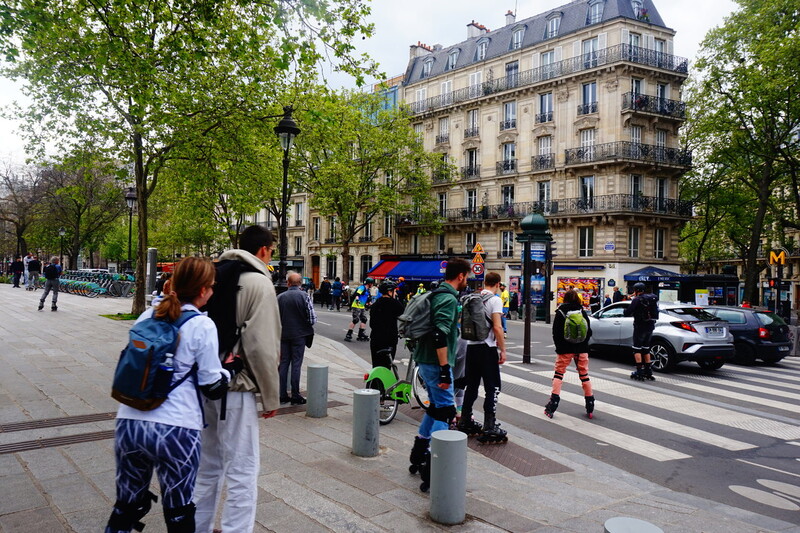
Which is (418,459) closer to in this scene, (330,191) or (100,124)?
(100,124)

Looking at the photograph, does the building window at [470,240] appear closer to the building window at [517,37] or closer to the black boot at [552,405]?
the building window at [517,37]

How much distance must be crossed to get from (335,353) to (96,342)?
5128 millimetres

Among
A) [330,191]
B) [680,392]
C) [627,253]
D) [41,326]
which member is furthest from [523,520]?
[330,191]

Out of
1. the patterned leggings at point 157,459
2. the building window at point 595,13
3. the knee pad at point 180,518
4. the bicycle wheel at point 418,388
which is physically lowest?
the bicycle wheel at point 418,388

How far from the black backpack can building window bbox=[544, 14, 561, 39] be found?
124ft

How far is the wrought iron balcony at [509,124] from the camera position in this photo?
3725cm

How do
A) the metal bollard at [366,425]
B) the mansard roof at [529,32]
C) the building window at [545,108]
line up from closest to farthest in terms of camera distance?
1. the metal bollard at [366,425]
2. the mansard roof at [529,32]
3. the building window at [545,108]

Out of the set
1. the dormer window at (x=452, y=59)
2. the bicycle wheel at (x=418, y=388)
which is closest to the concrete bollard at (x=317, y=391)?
the bicycle wheel at (x=418, y=388)

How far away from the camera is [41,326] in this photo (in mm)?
14062

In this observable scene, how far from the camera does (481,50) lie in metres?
40.7

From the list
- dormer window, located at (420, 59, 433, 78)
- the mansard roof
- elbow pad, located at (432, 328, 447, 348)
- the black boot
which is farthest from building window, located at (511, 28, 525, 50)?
elbow pad, located at (432, 328, 447, 348)

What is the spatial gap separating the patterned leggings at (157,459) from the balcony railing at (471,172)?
1485 inches

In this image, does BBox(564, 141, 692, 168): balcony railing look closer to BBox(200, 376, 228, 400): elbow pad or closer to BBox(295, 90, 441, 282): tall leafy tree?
BBox(295, 90, 441, 282): tall leafy tree

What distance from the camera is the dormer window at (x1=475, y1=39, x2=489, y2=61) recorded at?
133ft
